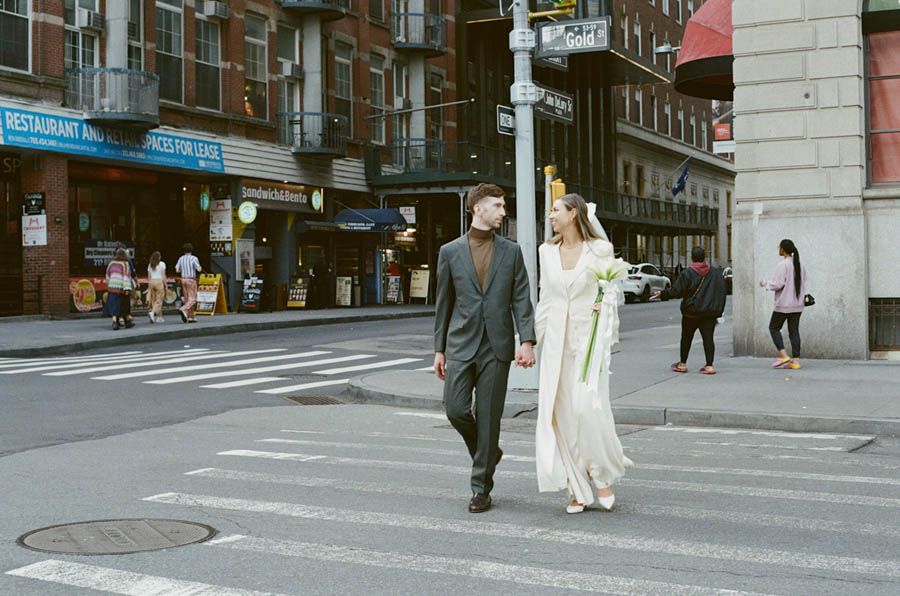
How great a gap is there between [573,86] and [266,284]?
2445 cm

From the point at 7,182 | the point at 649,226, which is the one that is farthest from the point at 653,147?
the point at 7,182

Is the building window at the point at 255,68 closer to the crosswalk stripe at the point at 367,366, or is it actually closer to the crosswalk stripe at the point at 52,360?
the crosswalk stripe at the point at 52,360

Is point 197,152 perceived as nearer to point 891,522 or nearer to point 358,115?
point 358,115

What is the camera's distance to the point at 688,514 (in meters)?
6.17

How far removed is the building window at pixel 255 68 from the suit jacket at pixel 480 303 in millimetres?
26119

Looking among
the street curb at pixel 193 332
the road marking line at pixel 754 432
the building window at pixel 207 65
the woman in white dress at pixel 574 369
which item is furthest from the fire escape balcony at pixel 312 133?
the woman in white dress at pixel 574 369

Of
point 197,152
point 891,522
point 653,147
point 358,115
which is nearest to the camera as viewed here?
point 891,522

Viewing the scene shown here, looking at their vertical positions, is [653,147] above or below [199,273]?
above

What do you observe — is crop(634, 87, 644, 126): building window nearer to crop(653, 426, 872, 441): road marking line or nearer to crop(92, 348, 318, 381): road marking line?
crop(92, 348, 318, 381): road marking line

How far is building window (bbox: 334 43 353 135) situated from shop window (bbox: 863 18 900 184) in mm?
21784

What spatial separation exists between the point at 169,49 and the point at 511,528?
2551cm

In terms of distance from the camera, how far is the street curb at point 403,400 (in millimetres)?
11250

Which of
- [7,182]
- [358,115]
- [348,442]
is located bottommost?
[348,442]

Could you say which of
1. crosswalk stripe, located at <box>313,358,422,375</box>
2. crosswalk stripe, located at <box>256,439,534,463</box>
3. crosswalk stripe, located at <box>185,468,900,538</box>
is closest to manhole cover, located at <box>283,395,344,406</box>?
crosswalk stripe, located at <box>313,358,422,375</box>
